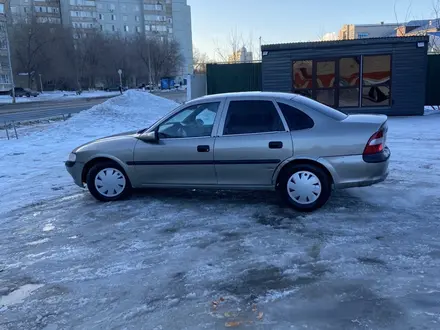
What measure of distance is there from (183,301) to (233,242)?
1.28 metres

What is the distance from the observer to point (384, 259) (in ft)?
13.5

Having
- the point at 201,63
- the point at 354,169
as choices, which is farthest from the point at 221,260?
the point at 201,63

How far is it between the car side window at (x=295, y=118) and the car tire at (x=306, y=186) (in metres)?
0.50

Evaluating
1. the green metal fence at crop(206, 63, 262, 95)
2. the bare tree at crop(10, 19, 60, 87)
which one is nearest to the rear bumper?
the green metal fence at crop(206, 63, 262, 95)

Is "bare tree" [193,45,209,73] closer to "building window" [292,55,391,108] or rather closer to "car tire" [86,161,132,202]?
"building window" [292,55,391,108]

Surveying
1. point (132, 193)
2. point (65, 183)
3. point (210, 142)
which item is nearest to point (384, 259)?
point (210, 142)

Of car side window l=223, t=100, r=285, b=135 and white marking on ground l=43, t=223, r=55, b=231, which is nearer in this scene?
white marking on ground l=43, t=223, r=55, b=231

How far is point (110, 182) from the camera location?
6.32m

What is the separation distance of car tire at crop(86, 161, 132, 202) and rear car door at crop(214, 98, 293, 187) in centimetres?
150

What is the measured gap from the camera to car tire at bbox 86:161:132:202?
6.30m

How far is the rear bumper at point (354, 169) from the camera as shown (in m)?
5.31

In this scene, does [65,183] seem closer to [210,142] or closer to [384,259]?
[210,142]

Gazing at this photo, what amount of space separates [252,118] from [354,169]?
57.6 inches

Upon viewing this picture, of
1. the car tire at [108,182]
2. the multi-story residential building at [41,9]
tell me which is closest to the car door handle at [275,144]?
the car tire at [108,182]
